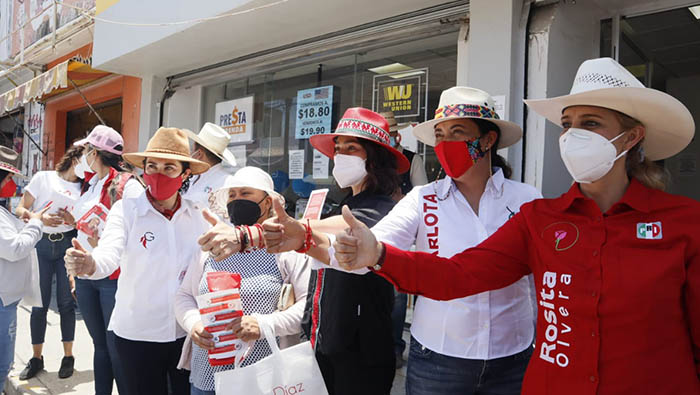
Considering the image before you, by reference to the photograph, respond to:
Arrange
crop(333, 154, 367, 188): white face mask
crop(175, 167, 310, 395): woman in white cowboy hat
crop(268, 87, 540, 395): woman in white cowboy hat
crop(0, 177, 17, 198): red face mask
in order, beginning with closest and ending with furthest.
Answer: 1. crop(268, 87, 540, 395): woman in white cowboy hat
2. crop(175, 167, 310, 395): woman in white cowboy hat
3. crop(333, 154, 367, 188): white face mask
4. crop(0, 177, 17, 198): red face mask

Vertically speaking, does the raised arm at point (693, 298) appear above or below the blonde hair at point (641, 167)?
below

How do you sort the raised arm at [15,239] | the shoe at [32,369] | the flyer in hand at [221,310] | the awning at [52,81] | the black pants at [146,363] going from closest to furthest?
the flyer in hand at [221,310] → the black pants at [146,363] → the raised arm at [15,239] → the shoe at [32,369] → the awning at [52,81]

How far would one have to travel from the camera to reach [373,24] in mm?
4938

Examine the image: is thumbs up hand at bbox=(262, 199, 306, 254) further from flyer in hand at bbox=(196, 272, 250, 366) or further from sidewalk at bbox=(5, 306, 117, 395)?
sidewalk at bbox=(5, 306, 117, 395)

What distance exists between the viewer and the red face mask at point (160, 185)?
2.82 metres

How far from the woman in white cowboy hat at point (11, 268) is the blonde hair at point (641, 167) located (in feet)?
12.3

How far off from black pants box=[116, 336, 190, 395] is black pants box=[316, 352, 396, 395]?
1067mm

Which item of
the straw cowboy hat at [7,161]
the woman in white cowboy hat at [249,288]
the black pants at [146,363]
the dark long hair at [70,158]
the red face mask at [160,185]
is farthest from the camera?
the dark long hair at [70,158]

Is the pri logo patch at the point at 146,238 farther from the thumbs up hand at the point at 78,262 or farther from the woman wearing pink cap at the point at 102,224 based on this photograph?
the woman wearing pink cap at the point at 102,224

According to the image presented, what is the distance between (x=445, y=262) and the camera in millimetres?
1729

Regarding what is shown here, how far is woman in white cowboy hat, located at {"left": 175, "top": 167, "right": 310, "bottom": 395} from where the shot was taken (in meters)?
2.32

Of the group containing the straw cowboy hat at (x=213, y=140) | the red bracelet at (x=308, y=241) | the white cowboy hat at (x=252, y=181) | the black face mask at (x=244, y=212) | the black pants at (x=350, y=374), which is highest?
the straw cowboy hat at (x=213, y=140)

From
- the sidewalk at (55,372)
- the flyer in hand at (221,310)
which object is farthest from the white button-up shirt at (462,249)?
the sidewalk at (55,372)

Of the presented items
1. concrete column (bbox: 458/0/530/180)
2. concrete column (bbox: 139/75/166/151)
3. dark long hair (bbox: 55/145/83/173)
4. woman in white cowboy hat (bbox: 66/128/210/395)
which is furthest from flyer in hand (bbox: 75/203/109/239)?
concrete column (bbox: 139/75/166/151)
